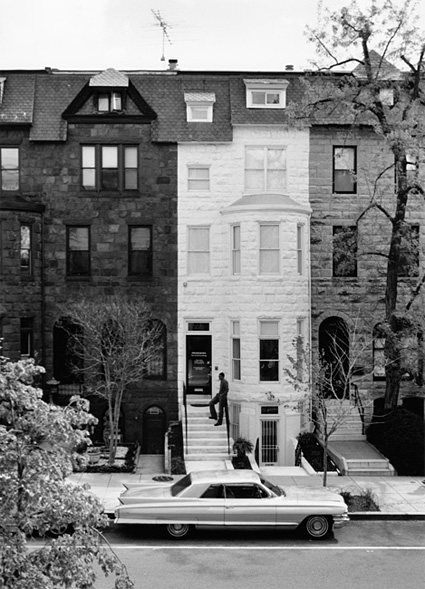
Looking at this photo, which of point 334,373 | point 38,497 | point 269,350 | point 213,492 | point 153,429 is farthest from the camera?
point 334,373

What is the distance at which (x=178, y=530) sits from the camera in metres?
17.2

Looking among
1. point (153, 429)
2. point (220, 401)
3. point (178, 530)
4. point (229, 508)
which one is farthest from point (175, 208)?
point (178, 530)

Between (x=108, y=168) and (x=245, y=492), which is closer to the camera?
(x=245, y=492)

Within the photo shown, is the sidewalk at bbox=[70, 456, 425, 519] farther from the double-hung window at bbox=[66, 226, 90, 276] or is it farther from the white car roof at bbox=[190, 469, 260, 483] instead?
the double-hung window at bbox=[66, 226, 90, 276]

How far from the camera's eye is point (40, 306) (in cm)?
2716

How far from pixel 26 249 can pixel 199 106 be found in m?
7.63

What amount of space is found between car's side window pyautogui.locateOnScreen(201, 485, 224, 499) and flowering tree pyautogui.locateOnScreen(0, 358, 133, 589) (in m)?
8.35

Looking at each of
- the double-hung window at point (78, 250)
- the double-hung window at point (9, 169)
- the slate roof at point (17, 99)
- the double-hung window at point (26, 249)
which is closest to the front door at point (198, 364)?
the double-hung window at point (78, 250)

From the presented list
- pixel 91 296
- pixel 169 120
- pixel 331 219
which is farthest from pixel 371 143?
pixel 91 296

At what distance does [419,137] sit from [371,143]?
4090 millimetres

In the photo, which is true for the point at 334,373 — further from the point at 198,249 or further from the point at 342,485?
the point at 342,485

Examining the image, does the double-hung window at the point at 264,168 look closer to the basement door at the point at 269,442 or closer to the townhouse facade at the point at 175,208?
the townhouse facade at the point at 175,208

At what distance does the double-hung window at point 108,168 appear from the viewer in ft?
90.3

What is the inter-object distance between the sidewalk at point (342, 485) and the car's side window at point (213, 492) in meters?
2.95
